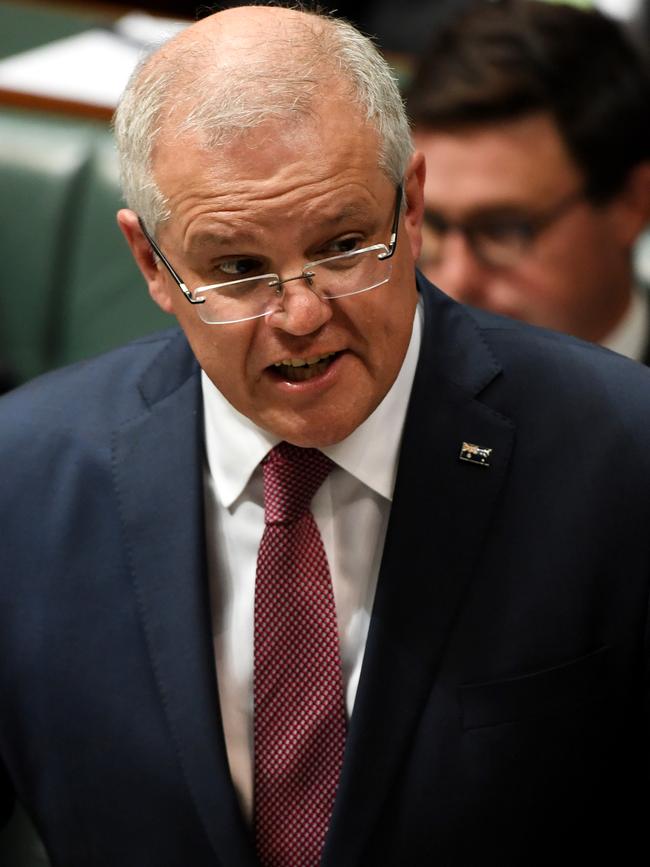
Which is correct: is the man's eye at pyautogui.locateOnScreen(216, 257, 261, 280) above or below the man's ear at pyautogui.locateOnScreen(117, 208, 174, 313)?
above

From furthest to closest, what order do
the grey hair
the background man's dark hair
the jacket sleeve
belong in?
the background man's dark hair
the jacket sleeve
the grey hair

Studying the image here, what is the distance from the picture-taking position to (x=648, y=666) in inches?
48.3

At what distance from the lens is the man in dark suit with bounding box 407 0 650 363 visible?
6.66 feet

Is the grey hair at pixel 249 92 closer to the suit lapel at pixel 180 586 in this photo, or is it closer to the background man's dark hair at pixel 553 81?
the suit lapel at pixel 180 586

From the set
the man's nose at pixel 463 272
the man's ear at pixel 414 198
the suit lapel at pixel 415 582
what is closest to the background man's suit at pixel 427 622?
the suit lapel at pixel 415 582

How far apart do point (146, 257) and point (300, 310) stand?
22 centimetres

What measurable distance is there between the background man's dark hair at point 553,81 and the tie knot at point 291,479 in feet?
3.23

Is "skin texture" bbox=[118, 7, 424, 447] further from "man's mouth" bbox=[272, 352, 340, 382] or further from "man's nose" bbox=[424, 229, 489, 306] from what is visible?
"man's nose" bbox=[424, 229, 489, 306]

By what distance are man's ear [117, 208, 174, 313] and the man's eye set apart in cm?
9

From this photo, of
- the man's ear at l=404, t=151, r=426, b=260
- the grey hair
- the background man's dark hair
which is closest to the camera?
the grey hair

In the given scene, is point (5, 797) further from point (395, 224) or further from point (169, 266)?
point (395, 224)

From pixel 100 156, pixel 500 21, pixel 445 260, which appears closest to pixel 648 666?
pixel 445 260

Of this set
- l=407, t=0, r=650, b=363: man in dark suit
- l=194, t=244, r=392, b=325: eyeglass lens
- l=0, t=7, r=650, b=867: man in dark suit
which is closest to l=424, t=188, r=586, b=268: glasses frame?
l=407, t=0, r=650, b=363: man in dark suit

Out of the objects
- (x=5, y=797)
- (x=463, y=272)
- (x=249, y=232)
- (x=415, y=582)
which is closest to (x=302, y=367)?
(x=249, y=232)
